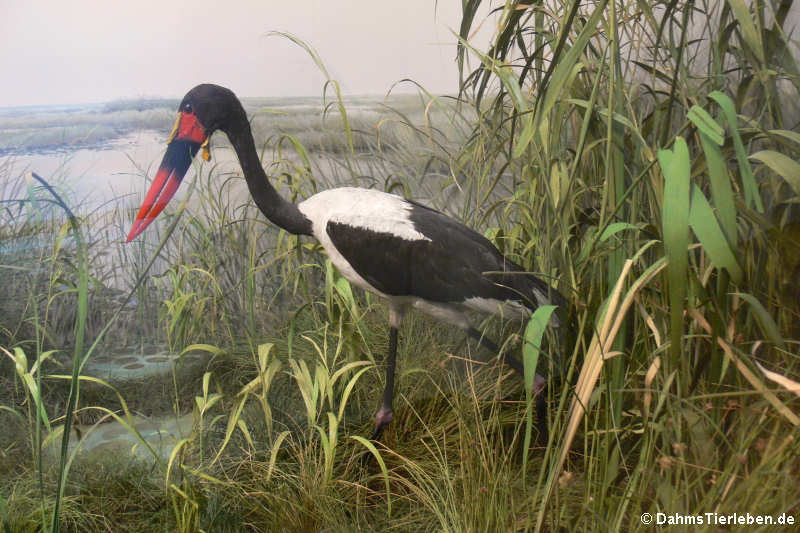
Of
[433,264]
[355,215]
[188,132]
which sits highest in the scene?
[188,132]

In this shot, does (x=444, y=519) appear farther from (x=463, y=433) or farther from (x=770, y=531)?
(x=770, y=531)

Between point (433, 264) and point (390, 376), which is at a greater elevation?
point (433, 264)

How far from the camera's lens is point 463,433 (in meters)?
1.27

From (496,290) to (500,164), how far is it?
377 mm

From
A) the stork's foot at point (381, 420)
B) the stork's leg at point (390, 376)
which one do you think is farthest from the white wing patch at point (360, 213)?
the stork's foot at point (381, 420)

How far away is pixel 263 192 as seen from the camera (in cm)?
138

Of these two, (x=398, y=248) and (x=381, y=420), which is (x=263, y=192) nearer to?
(x=398, y=248)

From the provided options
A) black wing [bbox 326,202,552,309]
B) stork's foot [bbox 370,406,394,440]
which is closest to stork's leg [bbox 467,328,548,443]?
black wing [bbox 326,202,552,309]

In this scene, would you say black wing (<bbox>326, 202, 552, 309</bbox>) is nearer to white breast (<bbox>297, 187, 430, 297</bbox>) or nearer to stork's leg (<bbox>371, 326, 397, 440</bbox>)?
white breast (<bbox>297, 187, 430, 297</bbox>)

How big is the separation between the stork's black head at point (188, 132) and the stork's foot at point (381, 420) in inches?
26.3

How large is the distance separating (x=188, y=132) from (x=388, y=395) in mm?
737

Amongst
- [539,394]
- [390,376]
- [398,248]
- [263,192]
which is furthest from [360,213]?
[539,394]

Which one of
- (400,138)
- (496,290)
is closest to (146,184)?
(400,138)

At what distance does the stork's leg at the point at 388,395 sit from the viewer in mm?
1418
